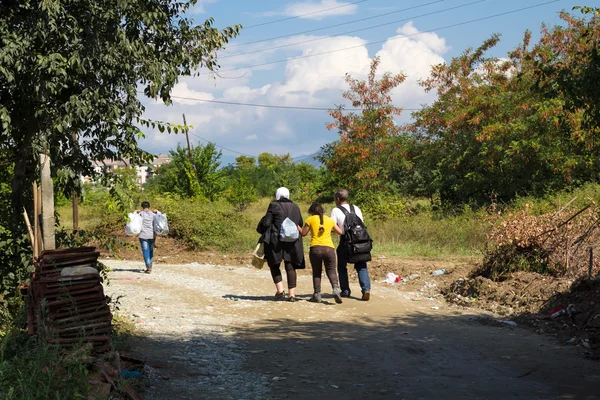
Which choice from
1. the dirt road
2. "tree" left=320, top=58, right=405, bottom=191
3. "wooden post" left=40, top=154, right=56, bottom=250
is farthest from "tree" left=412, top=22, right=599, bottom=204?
"wooden post" left=40, top=154, right=56, bottom=250

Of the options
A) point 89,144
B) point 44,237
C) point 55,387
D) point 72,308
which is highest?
point 89,144

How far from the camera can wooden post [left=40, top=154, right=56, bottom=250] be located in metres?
8.23

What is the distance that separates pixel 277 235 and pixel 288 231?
24cm

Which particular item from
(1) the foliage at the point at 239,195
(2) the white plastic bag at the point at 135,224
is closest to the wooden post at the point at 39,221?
(2) the white plastic bag at the point at 135,224

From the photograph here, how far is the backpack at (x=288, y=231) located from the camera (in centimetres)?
1202

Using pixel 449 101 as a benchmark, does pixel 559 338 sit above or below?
below

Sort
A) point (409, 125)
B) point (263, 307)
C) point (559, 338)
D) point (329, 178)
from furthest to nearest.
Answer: point (329, 178) < point (409, 125) < point (263, 307) < point (559, 338)

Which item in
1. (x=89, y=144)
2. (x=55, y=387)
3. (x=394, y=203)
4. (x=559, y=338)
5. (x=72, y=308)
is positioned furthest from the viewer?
(x=394, y=203)

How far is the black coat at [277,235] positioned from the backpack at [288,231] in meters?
0.10

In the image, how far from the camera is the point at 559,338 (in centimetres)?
1019

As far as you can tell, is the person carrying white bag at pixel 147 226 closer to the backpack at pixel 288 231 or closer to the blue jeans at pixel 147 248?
the blue jeans at pixel 147 248

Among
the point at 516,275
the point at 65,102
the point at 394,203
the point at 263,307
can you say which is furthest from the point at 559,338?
the point at 394,203

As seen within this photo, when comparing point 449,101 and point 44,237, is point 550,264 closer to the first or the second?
point 44,237

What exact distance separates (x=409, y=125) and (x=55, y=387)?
27.1 m
